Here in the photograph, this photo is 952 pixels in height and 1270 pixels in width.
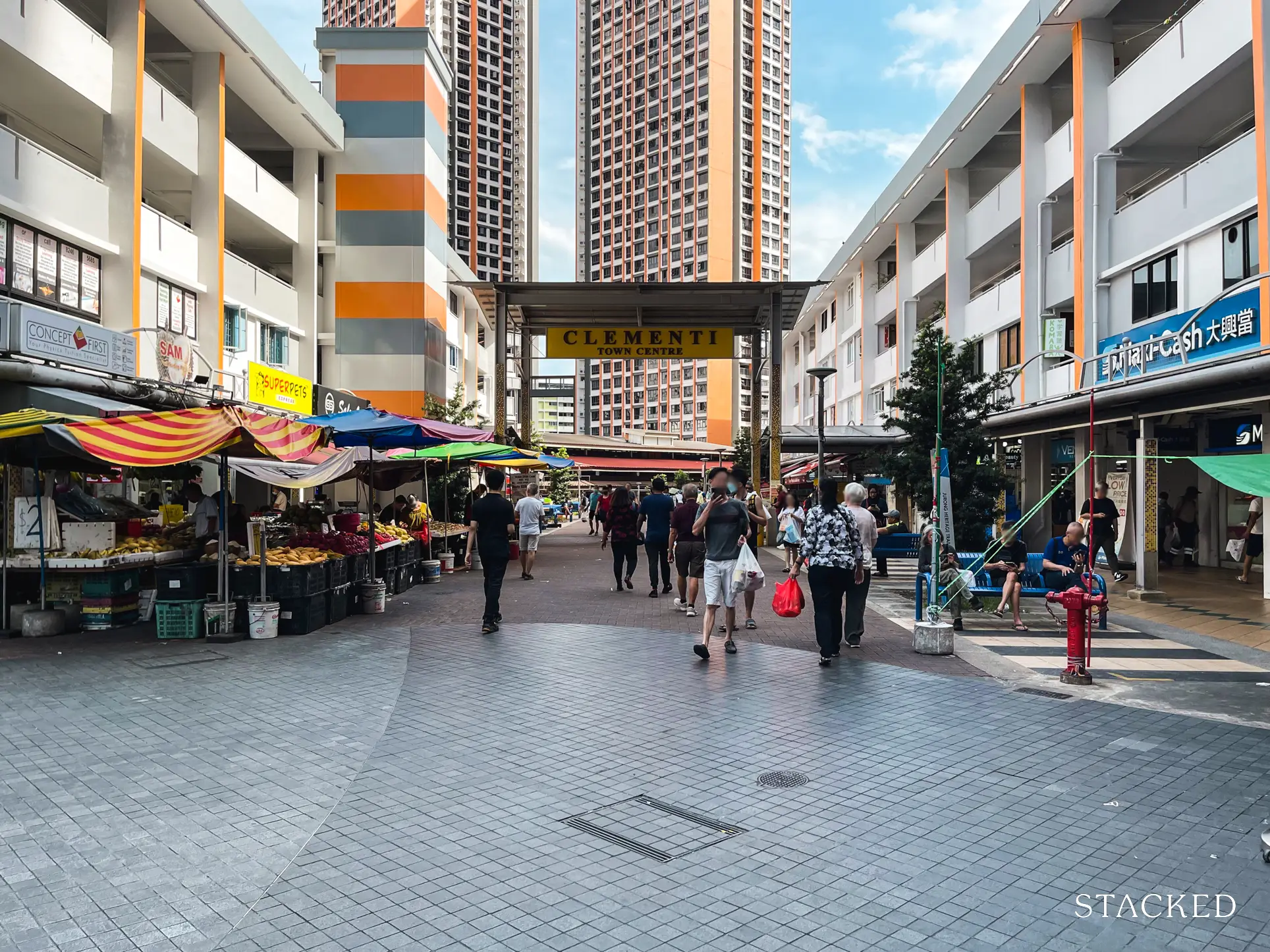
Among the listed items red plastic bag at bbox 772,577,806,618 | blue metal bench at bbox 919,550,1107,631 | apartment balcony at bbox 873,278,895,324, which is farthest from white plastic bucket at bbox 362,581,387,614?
apartment balcony at bbox 873,278,895,324

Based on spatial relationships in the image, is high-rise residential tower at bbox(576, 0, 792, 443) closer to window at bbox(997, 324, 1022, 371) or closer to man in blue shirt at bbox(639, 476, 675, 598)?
window at bbox(997, 324, 1022, 371)

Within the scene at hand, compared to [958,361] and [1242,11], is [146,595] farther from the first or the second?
[1242,11]

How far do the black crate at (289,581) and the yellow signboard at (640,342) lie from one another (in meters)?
14.9

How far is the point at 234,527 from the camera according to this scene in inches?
457

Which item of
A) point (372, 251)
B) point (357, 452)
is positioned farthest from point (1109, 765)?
point (372, 251)

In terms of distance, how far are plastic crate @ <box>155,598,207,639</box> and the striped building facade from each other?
1957cm

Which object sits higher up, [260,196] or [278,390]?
[260,196]

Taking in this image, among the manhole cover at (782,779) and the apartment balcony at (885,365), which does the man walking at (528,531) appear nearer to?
the manhole cover at (782,779)

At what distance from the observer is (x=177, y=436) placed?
386 inches

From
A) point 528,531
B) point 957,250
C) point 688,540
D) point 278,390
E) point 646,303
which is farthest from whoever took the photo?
point 957,250

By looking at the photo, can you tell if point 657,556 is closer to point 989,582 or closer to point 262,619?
point 989,582

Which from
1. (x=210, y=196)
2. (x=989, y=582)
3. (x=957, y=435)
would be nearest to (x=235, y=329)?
(x=210, y=196)

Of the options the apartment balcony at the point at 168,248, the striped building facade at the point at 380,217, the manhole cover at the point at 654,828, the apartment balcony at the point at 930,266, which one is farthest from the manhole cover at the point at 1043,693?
the striped building facade at the point at 380,217

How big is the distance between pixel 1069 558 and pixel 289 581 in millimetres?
9370
